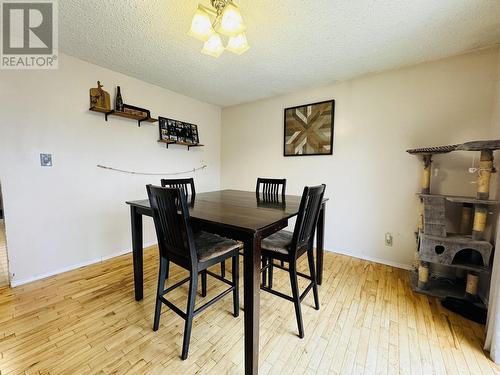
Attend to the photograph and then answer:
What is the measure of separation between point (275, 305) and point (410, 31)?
98.3 inches

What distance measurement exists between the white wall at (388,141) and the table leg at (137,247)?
7.02 feet

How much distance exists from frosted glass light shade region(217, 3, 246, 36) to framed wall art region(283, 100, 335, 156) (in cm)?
182

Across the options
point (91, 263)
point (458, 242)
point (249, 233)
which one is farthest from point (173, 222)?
point (458, 242)

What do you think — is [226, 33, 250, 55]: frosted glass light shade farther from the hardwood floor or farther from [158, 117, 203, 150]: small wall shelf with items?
the hardwood floor

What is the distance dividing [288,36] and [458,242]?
2222 mm

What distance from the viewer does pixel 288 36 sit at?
182 centimetres

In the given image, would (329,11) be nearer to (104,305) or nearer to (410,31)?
(410,31)

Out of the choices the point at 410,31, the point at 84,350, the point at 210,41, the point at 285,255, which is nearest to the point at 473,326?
the point at 285,255

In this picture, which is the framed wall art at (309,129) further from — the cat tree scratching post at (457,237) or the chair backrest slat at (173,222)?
the chair backrest slat at (173,222)

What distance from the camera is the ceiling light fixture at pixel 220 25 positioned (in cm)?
125

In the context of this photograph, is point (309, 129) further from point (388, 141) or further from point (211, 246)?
point (211, 246)

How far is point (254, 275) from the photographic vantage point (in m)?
1.08

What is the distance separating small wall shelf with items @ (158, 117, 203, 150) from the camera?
3.00 metres

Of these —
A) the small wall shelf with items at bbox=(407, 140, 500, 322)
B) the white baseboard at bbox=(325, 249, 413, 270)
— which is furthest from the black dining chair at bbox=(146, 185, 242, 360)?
the white baseboard at bbox=(325, 249, 413, 270)
